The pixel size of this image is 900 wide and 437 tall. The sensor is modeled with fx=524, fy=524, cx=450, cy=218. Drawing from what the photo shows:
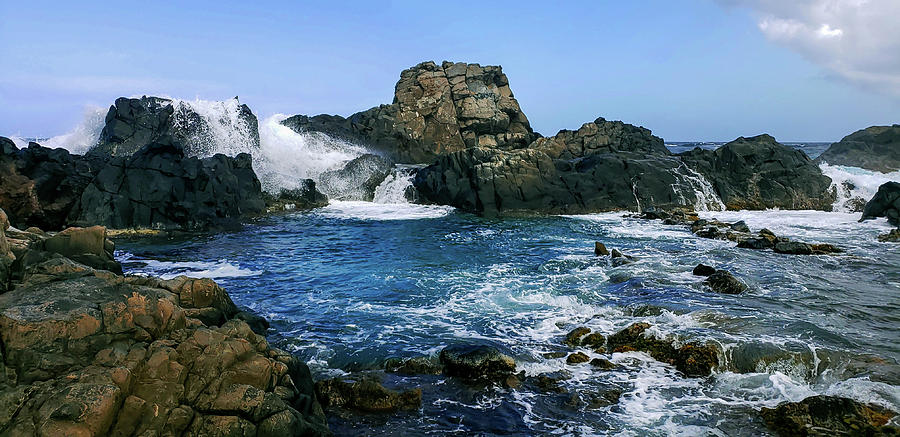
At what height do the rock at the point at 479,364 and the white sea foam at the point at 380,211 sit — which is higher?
the white sea foam at the point at 380,211

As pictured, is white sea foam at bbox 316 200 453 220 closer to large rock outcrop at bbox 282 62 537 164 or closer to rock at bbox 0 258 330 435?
large rock outcrop at bbox 282 62 537 164

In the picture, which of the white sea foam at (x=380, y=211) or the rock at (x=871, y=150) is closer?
the white sea foam at (x=380, y=211)

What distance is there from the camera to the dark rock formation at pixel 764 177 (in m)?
39.4

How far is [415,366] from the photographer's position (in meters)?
10.8

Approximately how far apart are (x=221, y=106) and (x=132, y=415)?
156ft

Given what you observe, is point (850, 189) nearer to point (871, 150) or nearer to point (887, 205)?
point (887, 205)

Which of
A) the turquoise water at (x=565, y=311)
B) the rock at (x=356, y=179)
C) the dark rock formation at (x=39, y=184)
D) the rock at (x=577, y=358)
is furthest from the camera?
the rock at (x=356, y=179)

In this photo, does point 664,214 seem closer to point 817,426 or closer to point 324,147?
point 817,426

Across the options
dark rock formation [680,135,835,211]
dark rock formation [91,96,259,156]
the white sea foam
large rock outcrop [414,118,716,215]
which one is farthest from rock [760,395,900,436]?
dark rock formation [91,96,259,156]

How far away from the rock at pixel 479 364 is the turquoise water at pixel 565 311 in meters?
0.48

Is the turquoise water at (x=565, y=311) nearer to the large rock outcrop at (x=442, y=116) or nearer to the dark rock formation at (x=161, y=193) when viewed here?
the dark rock formation at (x=161, y=193)

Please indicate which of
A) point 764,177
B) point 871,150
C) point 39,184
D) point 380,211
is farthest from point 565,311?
point 871,150

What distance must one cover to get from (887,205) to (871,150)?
116ft

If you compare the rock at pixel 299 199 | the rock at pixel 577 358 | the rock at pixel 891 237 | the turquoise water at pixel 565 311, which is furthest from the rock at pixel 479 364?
the rock at pixel 299 199
